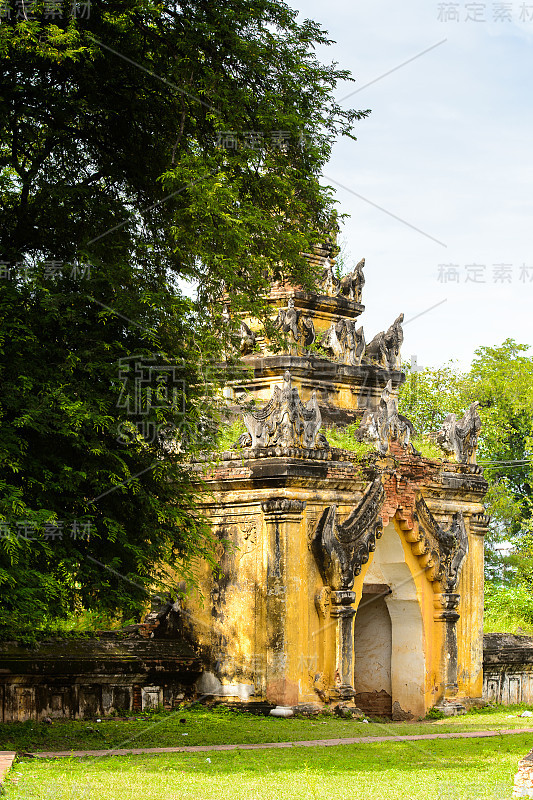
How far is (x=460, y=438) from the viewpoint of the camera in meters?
21.4

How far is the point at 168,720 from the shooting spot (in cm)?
1691

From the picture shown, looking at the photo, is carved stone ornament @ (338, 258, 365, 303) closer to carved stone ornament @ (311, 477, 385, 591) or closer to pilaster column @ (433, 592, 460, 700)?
carved stone ornament @ (311, 477, 385, 591)

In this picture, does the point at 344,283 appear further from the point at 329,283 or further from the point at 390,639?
the point at 390,639

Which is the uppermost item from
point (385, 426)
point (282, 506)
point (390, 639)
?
point (385, 426)

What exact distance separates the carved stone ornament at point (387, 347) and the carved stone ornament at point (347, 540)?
Answer: 3.69m

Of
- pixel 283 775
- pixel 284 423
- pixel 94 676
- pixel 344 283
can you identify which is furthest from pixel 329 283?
pixel 283 775

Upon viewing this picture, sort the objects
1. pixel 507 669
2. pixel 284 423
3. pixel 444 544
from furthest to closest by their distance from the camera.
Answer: pixel 507 669, pixel 444 544, pixel 284 423

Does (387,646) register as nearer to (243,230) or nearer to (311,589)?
(311,589)

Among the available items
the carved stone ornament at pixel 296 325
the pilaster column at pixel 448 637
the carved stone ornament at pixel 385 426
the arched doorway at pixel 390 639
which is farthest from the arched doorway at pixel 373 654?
the carved stone ornament at pixel 296 325

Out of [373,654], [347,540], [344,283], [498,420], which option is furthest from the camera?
[498,420]

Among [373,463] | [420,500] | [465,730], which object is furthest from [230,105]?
[465,730]

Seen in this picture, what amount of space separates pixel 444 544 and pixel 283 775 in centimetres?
896

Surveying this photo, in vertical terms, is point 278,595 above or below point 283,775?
above

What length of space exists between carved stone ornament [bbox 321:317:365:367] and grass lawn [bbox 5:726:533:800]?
8.06m
